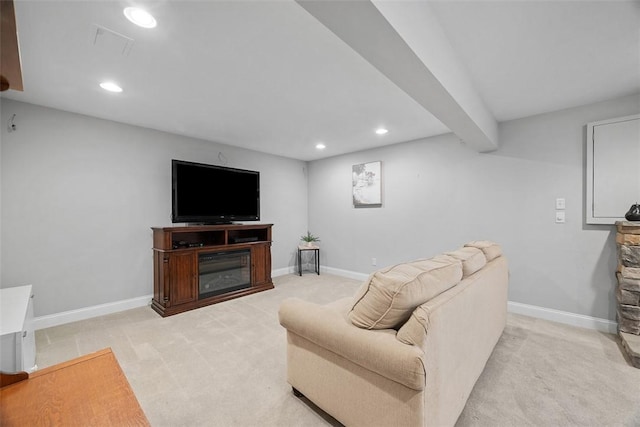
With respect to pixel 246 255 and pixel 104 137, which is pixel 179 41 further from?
pixel 246 255

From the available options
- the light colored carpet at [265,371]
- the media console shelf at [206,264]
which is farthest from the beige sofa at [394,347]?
the media console shelf at [206,264]

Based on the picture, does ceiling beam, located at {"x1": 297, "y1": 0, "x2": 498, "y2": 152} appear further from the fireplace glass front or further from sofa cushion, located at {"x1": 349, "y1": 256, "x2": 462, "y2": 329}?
the fireplace glass front

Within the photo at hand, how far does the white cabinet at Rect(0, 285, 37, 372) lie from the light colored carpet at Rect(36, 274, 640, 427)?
1.71ft

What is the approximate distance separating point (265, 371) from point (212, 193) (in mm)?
2650

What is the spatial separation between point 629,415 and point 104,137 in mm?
5222

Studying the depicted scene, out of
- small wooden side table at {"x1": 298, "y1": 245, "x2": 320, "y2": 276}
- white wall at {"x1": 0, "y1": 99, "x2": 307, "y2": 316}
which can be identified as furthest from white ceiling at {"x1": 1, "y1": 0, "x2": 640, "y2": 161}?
small wooden side table at {"x1": 298, "y1": 245, "x2": 320, "y2": 276}

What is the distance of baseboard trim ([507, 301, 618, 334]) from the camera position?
271 cm

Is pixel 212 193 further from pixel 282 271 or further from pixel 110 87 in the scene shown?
pixel 282 271

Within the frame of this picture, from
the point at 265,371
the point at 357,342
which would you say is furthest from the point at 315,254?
the point at 357,342

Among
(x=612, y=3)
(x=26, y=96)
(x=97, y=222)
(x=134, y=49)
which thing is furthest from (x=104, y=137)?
(x=612, y=3)

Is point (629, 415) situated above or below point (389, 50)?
below

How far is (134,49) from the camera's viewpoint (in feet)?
6.11

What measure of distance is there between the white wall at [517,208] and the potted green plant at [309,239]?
1147 mm

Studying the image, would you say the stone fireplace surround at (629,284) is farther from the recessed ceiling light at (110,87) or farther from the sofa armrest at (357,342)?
the recessed ceiling light at (110,87)
